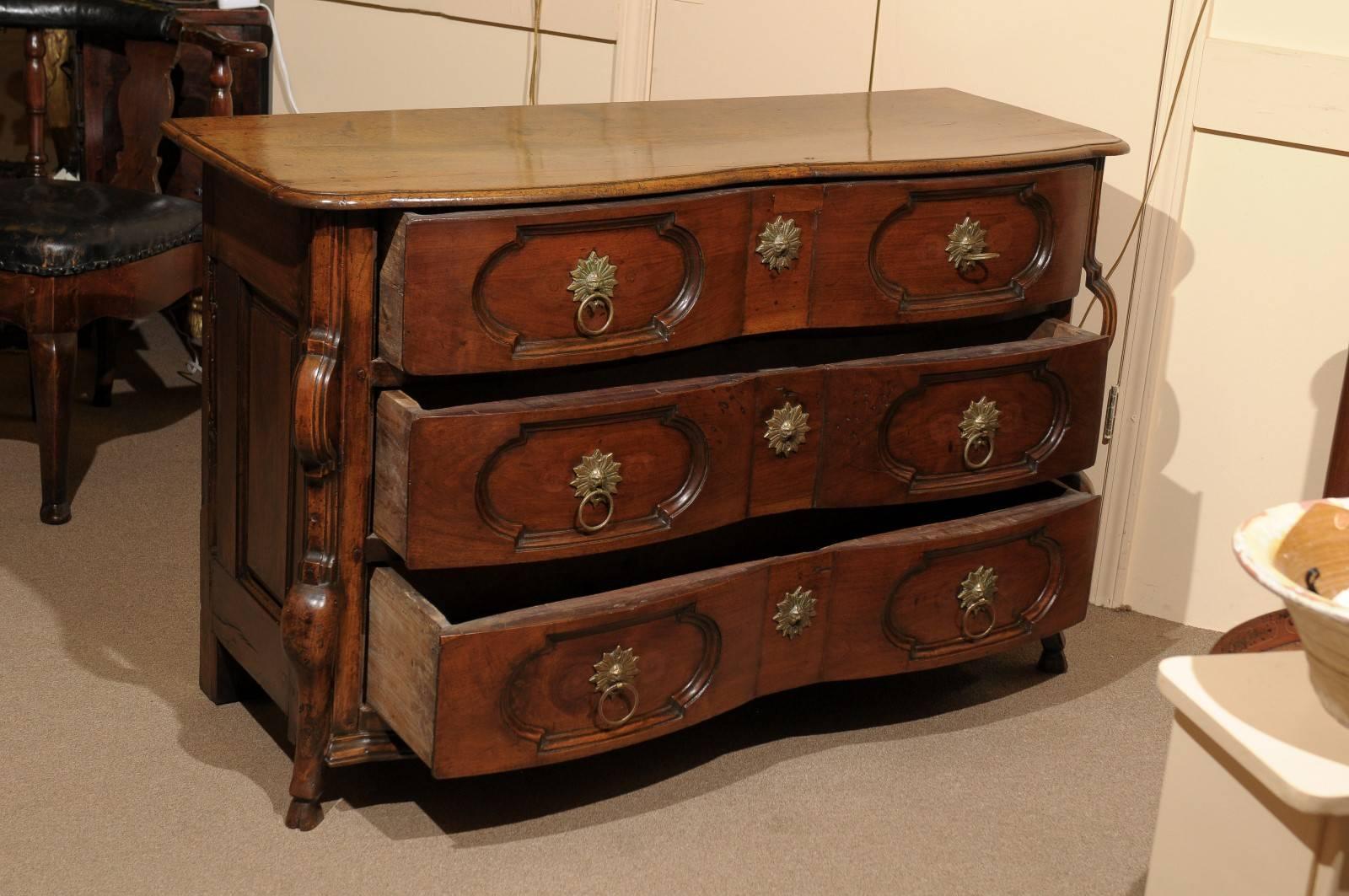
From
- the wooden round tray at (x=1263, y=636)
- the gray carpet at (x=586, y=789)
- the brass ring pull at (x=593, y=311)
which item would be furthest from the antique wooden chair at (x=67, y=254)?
the wooden round tray at (x=1263, y=636)

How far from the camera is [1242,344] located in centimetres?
259

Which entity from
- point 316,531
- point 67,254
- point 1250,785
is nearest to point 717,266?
point 316,531

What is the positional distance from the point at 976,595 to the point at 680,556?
43 centimetres

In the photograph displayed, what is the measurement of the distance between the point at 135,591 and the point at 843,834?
1209 millimetres

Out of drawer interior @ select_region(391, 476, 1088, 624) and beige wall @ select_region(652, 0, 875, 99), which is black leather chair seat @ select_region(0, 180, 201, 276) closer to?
beige wall @ select_region(652, 0, 875, 99)

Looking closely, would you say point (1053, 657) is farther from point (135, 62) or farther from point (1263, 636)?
point (135, 62)

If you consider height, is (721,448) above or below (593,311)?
below

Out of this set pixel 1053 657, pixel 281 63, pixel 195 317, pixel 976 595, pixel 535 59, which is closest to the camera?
pixel 976 595

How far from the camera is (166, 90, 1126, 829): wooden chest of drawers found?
1.75 meters

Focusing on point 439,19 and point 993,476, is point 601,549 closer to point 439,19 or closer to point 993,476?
point 993,476

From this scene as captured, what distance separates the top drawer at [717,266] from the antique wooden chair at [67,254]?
1.09 m

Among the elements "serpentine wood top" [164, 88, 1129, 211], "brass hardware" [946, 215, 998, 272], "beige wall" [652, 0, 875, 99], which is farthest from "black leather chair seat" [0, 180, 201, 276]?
"brass hardware" [946, 215, 998, 272]

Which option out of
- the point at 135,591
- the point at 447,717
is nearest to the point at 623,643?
the point at 447,717

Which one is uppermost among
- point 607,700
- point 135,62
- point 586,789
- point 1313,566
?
point 135,62
